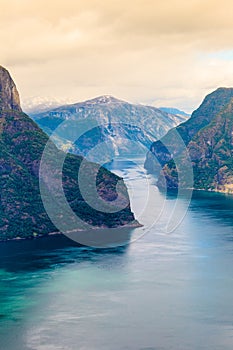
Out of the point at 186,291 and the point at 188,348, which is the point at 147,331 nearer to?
the point at 188,348

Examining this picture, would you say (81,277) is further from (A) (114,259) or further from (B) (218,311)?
(B) (218,311)

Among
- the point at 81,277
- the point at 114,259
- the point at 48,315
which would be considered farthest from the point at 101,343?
the point at 114,259

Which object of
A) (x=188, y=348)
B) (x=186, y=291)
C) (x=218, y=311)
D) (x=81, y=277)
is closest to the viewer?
(x=188, y=348)

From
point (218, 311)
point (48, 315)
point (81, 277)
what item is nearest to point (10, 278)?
point (81, 277)

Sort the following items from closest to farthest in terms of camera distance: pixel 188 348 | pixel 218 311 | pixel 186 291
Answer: pixel 188 348
pixel 218 311
pixel 186 291

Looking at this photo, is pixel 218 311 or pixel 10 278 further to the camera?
pixel 10 278

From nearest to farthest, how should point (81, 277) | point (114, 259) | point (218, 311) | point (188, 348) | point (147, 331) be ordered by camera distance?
1. point (188, 348)
2. point (147, 331)
3. point (218, 311)
4. point (81, 277)
5. point (114, 259)
